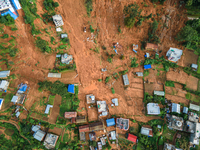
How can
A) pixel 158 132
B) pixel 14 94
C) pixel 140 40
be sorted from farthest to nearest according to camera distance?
pixel 140 40, pixel 14 94, pixel 158 132

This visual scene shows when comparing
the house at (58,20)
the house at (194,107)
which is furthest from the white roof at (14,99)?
the house at (194,107)

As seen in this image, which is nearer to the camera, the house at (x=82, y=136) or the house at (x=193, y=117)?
the house at (x=193, y=117)

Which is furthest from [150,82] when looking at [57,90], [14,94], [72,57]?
[14,94]

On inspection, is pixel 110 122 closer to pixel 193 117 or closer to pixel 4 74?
pixel 193 117

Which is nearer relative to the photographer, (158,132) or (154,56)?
(158,132)

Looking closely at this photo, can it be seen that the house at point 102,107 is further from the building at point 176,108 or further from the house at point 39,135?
the building at point 176,108

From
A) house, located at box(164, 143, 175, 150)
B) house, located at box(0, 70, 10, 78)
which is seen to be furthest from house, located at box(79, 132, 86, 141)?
house, located at box(0, 70, 10, 78)

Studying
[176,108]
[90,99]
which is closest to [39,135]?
[90,99]

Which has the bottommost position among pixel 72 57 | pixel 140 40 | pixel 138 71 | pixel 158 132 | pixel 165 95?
pixel 158 132

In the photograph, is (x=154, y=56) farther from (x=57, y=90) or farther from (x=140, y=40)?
(x=57, y=90)
